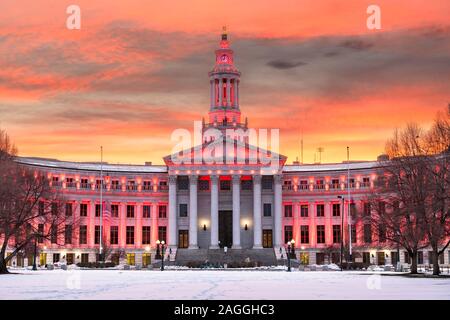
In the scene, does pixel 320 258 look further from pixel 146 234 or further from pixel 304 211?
pixel 146 234

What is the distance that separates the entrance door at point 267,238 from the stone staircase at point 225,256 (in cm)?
768

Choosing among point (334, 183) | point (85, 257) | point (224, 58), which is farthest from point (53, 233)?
point (224, 58)

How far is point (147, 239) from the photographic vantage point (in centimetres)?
13925

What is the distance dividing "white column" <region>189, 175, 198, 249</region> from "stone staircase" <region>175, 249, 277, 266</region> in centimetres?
440

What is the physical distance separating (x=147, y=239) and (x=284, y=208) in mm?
24680

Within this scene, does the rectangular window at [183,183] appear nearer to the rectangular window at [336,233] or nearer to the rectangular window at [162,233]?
the rectangular window at [162,233]

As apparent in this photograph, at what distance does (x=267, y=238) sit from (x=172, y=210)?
1675 centimetres

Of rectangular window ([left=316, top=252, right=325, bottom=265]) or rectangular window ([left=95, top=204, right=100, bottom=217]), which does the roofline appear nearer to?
rectangular window ([left=95, top=204, right=100, bottom=217])

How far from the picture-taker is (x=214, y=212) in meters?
130

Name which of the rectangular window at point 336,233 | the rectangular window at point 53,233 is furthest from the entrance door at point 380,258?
the rectangular window at point 53,233

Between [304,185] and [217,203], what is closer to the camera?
[217,203]

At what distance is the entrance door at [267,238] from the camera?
439 ft
